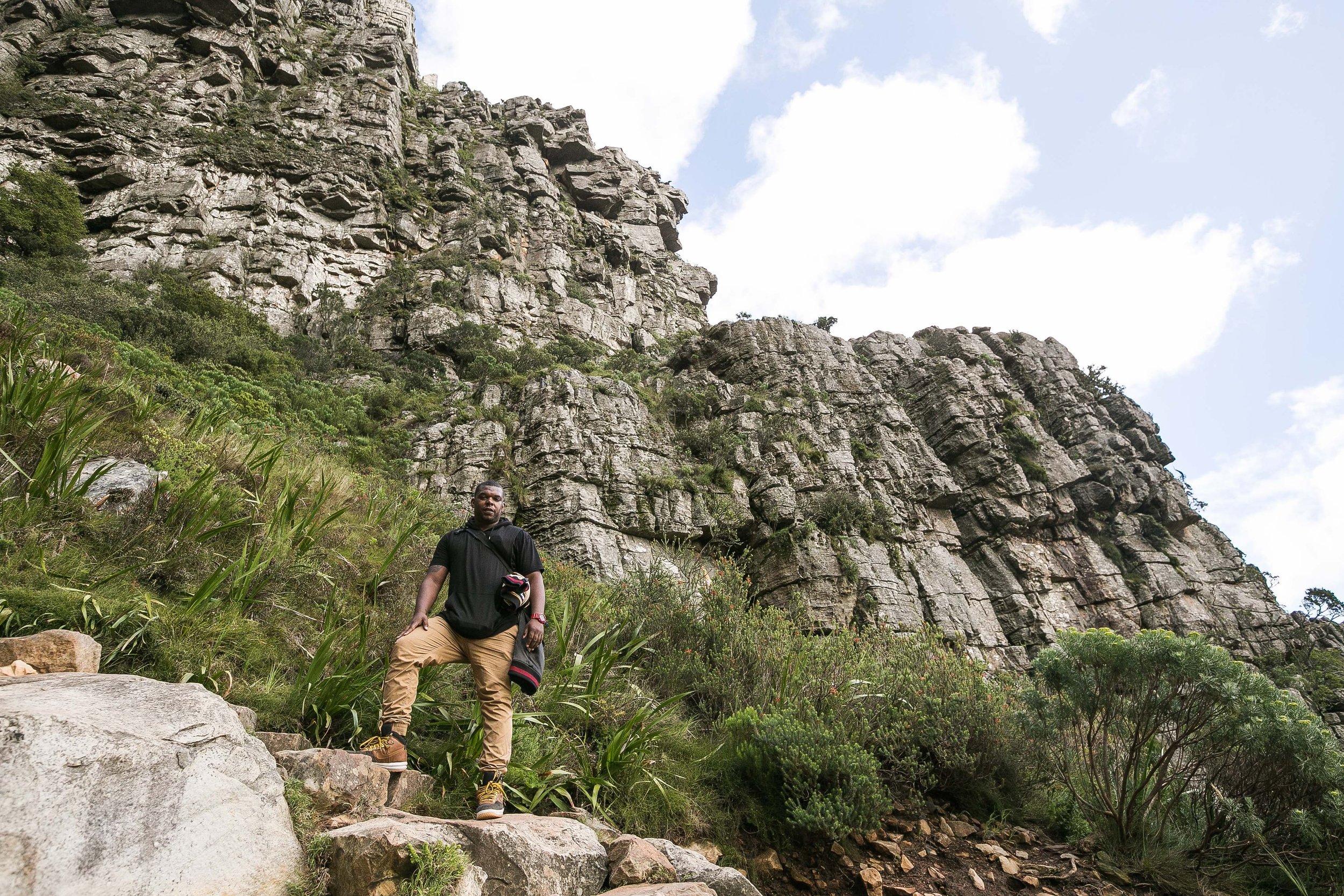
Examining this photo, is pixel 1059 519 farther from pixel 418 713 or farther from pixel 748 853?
pixel 418 713

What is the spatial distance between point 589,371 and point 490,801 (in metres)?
16.5

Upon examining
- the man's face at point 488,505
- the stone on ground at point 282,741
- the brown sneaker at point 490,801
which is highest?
the man's face at point 488,505

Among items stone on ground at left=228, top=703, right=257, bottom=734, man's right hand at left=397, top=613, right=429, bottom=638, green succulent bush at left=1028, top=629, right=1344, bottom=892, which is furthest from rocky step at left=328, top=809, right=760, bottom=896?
green succulent bush at left=1028, top=629, right=1344, bottom=892

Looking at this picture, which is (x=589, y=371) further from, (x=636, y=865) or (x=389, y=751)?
(x=636, y=865)

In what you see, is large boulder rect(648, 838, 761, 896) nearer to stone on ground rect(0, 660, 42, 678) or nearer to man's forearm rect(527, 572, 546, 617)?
man's forearm rect(527, 572, 546, 617)

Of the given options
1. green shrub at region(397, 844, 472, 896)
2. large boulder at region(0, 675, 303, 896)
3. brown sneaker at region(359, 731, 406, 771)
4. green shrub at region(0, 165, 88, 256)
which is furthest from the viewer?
green shrub at region(0, 165, 88, 256)

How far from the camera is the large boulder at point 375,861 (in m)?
2.17

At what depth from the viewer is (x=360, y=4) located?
42.2 meters

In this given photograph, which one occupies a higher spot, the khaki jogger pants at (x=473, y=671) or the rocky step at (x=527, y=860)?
the khaki jogger pants at (x=473, y=671)

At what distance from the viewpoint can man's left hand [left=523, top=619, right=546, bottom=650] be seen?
3.62 metres

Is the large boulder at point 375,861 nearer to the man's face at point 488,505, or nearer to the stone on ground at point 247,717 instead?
the stone on ground at point 247,717

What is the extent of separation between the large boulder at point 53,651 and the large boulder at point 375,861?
1.55 metres

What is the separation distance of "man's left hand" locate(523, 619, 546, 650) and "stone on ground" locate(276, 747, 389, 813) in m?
0.98

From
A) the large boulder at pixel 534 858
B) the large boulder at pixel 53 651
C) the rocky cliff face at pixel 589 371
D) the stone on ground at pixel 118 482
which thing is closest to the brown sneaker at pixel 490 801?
the large boulder at pixel 534 858
